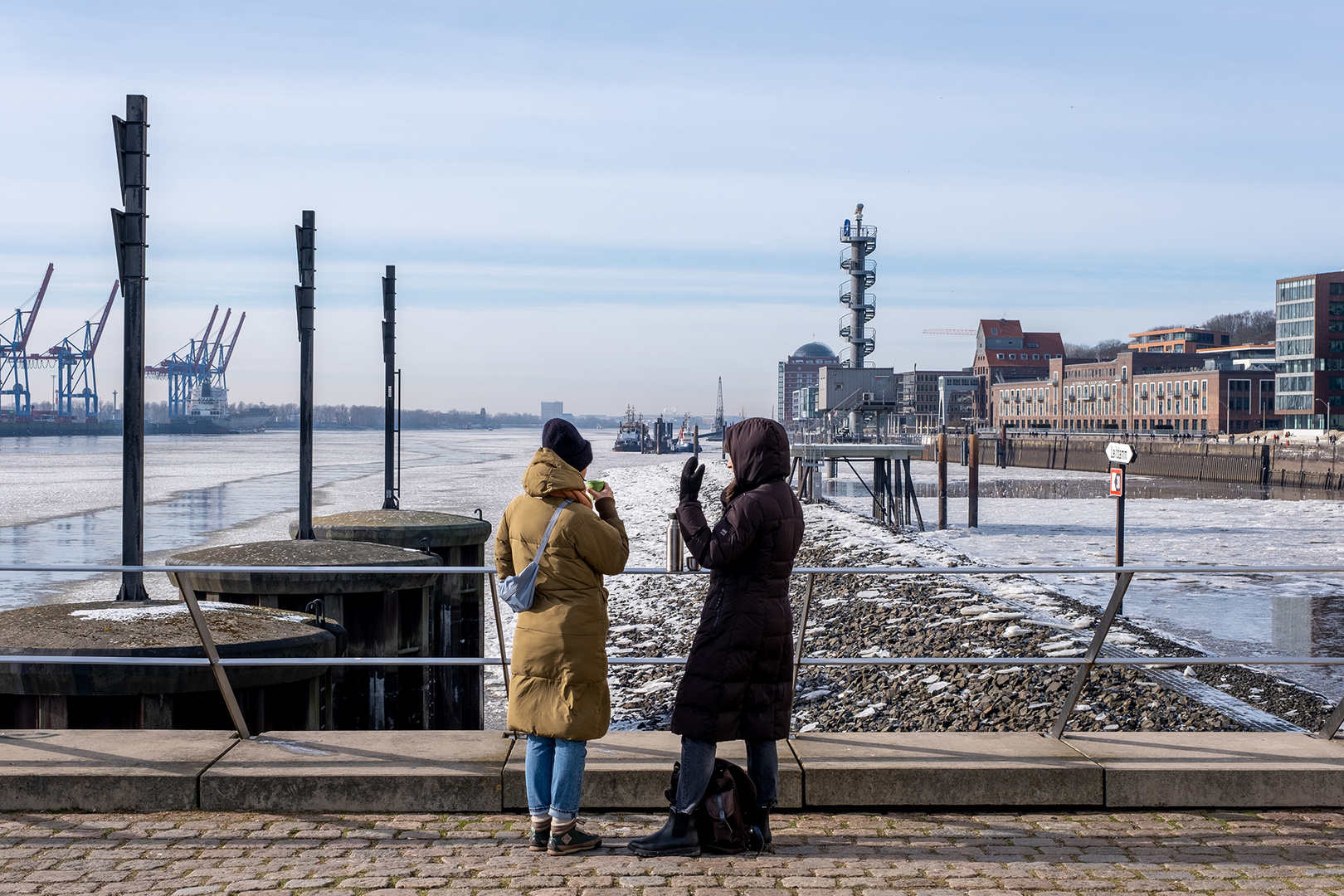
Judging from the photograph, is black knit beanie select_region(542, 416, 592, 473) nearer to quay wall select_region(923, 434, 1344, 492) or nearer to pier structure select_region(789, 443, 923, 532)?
pier structure select_region(789, 443, 923, 532)

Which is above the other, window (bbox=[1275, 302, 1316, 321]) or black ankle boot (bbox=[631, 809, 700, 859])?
window (bbox=[1275, 302, 1316, 321])

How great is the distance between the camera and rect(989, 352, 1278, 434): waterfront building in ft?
351

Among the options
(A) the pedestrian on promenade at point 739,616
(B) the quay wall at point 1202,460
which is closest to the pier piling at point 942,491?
(A) the pedestrian on promenade at point 739,616

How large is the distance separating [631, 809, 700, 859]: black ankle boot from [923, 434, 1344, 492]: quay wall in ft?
202

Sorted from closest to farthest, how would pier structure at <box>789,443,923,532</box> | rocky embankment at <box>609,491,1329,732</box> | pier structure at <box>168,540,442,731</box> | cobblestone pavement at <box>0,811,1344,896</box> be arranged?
cobblestone pavement at <box>0,811,1344,896</box> → pier structure at <box>168,540,442,731</box> → rocky embankment at <box>609,491,1329,732</box> → pier structure at <box>789,443,923,532</box>

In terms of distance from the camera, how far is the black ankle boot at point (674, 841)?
443cm

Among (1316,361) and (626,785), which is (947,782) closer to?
(626,785)

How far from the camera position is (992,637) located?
546 inches

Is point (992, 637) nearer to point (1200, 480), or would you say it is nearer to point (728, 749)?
point (728, 749)

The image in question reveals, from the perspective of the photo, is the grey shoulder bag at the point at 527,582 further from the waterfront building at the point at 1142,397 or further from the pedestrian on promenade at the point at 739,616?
the waterfront building at the point at 1142,397

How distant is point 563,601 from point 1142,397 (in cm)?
12518

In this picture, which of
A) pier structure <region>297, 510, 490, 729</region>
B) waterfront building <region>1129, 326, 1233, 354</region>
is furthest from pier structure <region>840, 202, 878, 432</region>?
waterfront building <region>1129, 326, 1233, 354</region>

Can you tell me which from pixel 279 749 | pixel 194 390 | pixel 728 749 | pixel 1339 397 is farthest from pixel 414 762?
pixel 194 390

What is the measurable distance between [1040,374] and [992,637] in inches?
6182
